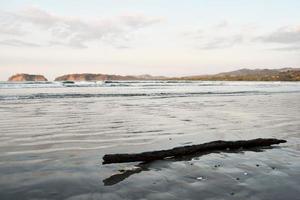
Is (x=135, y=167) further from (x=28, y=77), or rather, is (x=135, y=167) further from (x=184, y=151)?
(x=28, y=77)

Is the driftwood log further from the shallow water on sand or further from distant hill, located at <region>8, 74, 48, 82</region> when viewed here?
distant hill, located at <region>8, 74, 48, 82</region>

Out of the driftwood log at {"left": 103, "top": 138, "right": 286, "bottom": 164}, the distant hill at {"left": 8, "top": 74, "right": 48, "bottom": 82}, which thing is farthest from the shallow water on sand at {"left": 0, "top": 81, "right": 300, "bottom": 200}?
the distant hill at {"left": 8, "top": 74, "right": 48, "bottom": 82}

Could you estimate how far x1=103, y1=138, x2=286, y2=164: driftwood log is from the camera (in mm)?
8320

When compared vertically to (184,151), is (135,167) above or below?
below

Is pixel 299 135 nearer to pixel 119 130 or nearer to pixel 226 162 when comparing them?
pixel 226 162

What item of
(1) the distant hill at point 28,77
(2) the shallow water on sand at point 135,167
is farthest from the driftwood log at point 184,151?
(1) the distant hill at point 28,77

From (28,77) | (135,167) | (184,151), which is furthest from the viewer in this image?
(28,77)

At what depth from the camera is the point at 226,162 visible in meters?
8.68

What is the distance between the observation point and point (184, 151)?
9180mm

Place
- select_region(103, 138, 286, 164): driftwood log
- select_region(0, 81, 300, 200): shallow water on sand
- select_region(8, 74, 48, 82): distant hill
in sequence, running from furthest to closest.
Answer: select_region(8, 74, 48, 82): distant hill < select_region(103, 138, 286, 164): driftwood log < select_region(0, 81, 300, 200): shallow water on sand

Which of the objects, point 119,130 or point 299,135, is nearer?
point 299,135

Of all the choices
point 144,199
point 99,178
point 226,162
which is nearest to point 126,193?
point 144,199

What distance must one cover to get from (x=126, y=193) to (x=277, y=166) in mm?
3901

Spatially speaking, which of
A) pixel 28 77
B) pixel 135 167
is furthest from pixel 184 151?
pixel 28 77
